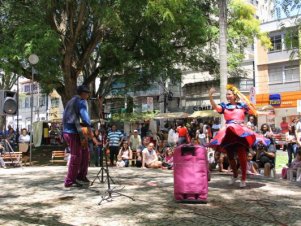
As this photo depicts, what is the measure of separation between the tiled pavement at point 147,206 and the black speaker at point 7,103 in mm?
4942

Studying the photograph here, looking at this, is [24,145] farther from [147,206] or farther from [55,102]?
[55,102]

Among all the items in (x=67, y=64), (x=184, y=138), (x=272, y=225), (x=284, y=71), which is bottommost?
(x=272, y=225)

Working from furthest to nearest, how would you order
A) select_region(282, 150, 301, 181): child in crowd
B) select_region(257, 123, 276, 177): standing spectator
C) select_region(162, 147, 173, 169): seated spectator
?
1. select_region(162, 147, 173, 169): seated spectator
2. select_region(257, 123, 276, 177): standing spectator
3. select_region(282, 150, 301, 181): child in crowd

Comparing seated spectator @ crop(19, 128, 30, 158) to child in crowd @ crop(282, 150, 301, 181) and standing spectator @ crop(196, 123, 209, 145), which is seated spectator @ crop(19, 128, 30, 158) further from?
child in crowd @ crop(282, 150, 301, 181)

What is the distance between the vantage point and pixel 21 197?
765cm

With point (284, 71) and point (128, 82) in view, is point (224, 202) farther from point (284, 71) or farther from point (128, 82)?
point (284, 71)

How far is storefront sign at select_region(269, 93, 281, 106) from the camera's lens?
122ft

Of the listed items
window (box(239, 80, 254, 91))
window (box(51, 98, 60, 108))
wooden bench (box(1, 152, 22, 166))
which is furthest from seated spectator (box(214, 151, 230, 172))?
window (box(51, 98, 60, 108))

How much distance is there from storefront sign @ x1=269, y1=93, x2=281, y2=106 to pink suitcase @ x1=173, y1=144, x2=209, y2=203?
3175 centimetres

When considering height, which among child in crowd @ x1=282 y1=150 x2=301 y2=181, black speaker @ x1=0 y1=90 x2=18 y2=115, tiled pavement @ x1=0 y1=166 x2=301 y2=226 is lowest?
tiled pavement @ x1=0 y1=166 x2=301 y2=226

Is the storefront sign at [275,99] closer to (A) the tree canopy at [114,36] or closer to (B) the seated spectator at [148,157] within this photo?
(A) the tree canopy at [114,36]

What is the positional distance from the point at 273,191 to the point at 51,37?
944 centimetres

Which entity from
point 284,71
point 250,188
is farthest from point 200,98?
point 250,188

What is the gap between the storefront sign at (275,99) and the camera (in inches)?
1467
